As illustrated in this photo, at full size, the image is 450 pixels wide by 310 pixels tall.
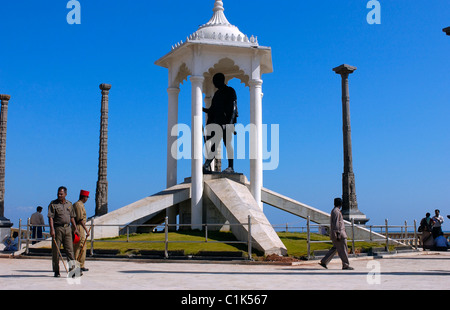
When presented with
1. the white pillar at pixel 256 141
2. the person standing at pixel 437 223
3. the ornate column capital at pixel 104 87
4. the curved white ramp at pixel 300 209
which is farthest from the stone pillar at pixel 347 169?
the ornate column capital at pixel 104 87

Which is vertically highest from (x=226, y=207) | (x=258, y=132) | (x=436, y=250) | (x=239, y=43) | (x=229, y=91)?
(x=239, y=43)

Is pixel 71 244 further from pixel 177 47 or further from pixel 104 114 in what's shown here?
pixel 104 114

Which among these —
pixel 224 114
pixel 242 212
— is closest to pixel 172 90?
pixel 224 114

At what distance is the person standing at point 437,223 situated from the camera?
21.4m

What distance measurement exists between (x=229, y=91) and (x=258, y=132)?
7.99 feet

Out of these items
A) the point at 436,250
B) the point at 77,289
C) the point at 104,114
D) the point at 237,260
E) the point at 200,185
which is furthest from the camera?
the point at 104,114

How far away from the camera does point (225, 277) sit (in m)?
10.7

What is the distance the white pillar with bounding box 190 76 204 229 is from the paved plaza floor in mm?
5611

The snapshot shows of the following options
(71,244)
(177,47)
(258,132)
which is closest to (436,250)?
(258,132)

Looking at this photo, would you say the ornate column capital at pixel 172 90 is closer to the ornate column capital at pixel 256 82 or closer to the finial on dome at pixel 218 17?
the finial on dome at pixel 218 17

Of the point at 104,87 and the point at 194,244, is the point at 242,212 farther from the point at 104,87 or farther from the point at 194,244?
the point at 104,87

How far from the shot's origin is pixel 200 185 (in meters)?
20.0

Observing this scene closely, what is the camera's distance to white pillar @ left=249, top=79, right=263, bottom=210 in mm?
20578

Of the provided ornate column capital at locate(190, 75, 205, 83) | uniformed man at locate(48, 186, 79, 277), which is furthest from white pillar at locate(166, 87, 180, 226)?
uniformed man at locate(48, 186, 79, 277)
